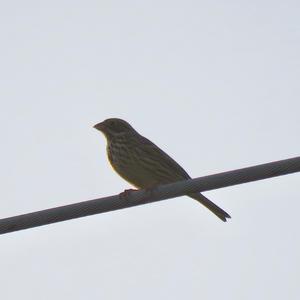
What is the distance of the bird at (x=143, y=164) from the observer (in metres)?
7.51

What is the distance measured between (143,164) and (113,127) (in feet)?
3.20

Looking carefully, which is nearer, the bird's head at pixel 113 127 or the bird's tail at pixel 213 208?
the bird's tail at pixel 213 208

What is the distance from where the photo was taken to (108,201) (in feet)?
14.1

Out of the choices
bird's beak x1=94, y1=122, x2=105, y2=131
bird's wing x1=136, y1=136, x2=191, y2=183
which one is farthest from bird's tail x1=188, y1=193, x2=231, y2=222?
bird's beak x1=94, y1=122, x2=105, y2=131

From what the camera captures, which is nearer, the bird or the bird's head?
the bird

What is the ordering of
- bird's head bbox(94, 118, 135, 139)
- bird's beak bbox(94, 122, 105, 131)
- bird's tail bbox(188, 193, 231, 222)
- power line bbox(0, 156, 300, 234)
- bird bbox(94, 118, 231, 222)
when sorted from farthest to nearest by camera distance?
bird's beak bbox(94, 122, 105, 131) → bird's head bbox(94, 118, 135, 139) → bird bbox(94, 118, 231, 222) → bird's tail bbox(188, 193, 231, 222) → power line bbox(0, 156, 300, 234)

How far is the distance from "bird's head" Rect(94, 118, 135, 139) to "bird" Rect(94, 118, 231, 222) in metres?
0.15

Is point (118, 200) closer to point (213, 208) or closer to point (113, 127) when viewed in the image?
point (213, 208)

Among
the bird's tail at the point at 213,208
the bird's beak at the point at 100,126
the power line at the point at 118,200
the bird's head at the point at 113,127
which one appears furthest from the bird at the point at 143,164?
the power line at the point at 118,200

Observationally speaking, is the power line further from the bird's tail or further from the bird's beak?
the bird's beak

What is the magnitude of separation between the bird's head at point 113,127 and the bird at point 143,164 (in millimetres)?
153

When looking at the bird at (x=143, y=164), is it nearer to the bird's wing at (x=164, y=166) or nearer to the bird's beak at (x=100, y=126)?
the bird's wing at (x=164, y=166)

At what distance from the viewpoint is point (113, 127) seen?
331 inches

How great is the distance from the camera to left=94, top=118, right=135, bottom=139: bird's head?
27.1ft
